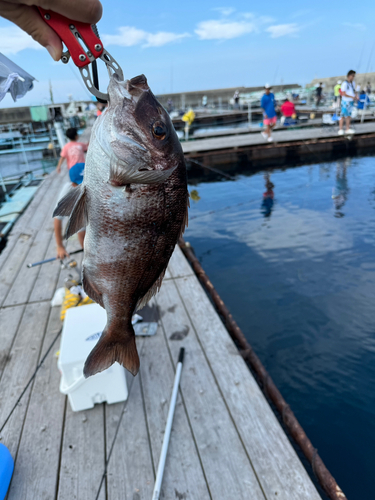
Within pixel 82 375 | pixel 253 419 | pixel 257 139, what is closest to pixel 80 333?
pixel 82 375

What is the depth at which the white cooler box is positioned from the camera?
2475mm

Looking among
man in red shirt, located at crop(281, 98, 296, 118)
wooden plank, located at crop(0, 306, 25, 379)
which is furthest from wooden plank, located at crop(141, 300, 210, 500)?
man in red shirt, located at crop(281, 98, 296, 118)

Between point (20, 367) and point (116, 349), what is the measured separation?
2240 millimetres

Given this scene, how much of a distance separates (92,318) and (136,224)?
6.02 ft

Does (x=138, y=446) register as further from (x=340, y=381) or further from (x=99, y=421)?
(x=340, y=381)

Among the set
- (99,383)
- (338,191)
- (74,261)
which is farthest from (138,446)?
(338,191)

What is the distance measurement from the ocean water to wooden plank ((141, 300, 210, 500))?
1.69 m

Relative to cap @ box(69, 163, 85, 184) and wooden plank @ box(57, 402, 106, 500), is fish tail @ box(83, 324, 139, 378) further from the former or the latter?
cap @ box(69, 163, 85, 184)

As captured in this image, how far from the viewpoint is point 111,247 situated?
4.29 ft

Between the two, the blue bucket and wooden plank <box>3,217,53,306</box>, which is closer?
the blue bucket

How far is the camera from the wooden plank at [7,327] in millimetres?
3302

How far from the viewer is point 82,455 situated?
91.2 inches

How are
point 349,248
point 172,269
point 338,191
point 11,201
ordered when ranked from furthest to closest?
point 338,191, point 11,201, point 349,248, point 172,269

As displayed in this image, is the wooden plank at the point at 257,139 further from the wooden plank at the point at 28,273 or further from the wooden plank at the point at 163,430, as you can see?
the wooden plank at the point at 163,430
